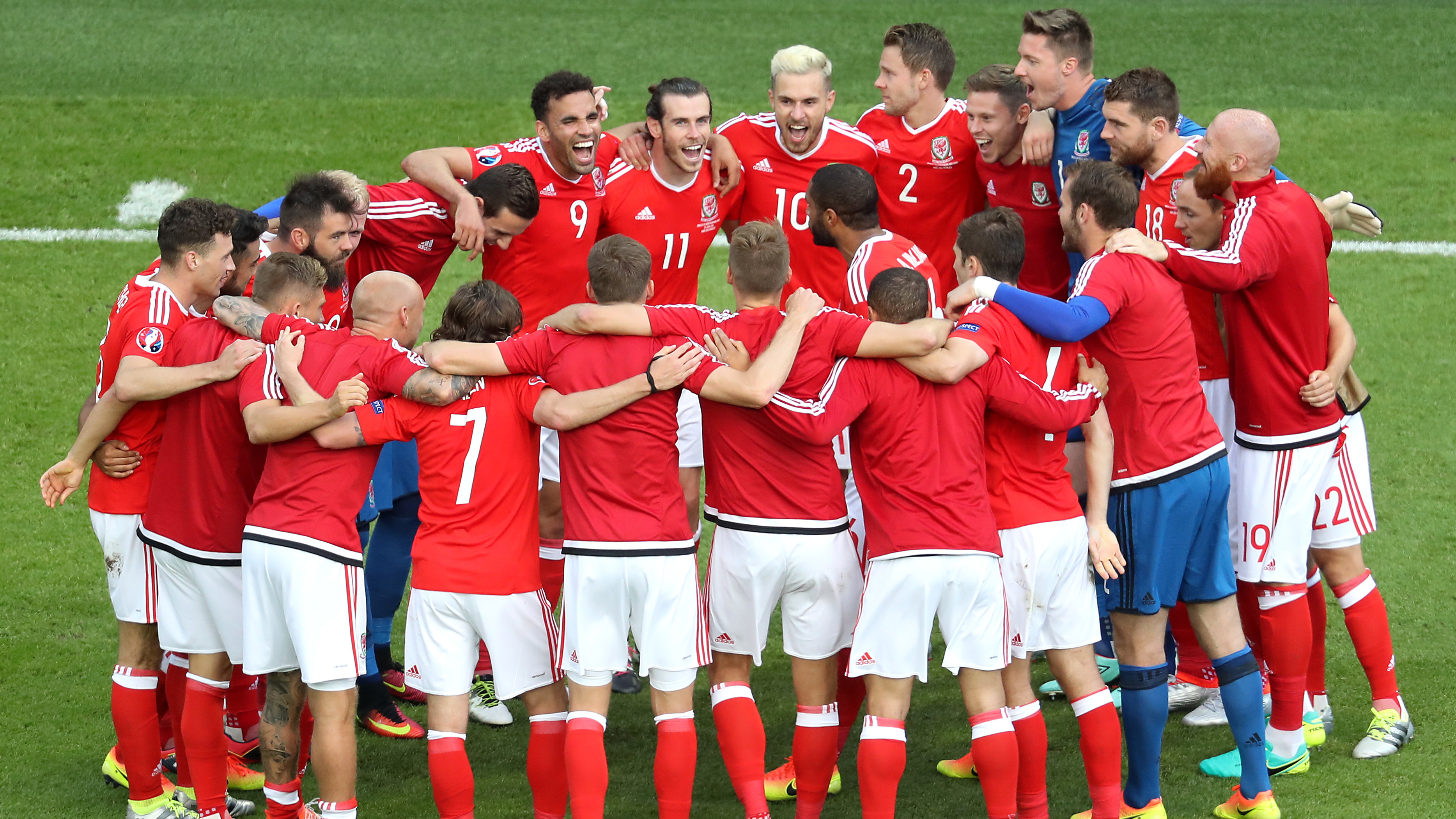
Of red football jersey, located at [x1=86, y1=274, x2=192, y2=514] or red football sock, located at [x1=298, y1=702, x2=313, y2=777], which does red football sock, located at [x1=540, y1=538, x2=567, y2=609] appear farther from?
red football jersey, located at [x1=86, y1=274, x2=192, y2=514]

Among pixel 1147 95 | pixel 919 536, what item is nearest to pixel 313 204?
pixel 919 536

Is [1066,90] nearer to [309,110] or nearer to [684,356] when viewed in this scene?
[684,356]

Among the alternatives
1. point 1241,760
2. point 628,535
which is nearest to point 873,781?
point 628,535

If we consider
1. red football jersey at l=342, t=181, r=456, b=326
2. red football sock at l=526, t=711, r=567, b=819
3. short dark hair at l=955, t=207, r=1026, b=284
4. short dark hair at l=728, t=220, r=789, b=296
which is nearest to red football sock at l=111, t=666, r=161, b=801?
red football sock at l=526, t=711, r=567, b=819

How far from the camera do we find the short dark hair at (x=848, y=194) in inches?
233

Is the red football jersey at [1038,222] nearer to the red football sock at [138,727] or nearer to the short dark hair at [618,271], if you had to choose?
the short dark hair at [618,271]

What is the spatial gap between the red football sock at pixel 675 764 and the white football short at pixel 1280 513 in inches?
95.9

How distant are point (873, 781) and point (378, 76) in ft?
44.0

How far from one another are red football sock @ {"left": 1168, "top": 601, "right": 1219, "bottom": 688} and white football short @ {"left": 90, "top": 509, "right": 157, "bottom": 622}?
179 inches

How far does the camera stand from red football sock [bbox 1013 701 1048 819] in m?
5.41

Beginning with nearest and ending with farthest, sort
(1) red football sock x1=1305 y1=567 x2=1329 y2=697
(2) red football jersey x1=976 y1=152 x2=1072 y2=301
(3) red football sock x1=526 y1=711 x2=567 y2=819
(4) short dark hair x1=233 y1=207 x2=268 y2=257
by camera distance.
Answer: (3) red football sock x1=526 y1=711 x2=567 y2=819 → (4) short dark hair x1=233 y1=207 x2=268 y2=257 → (1) red football sock x1=1305 y1=567 x2=1329 y2=697 → (2) red football jersey x1=976 y1=152 x2=1072 y2=301

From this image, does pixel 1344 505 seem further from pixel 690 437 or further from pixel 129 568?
pixel 129 568

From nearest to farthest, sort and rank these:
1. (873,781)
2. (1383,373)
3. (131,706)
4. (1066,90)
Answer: (873,781)
(131,706)
(1066,90)
(1383,373)

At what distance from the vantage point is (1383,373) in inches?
432
